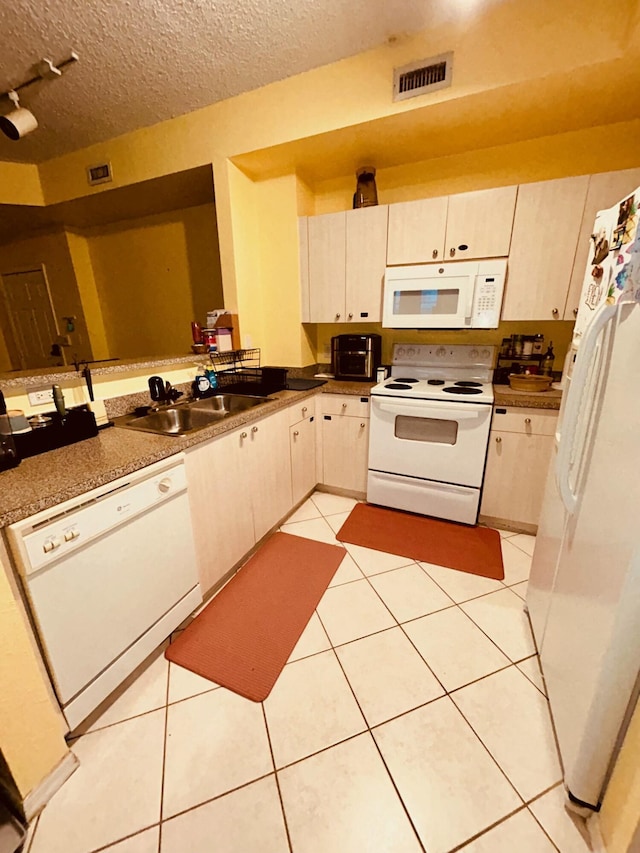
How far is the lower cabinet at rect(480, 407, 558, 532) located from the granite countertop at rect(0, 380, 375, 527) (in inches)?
62.9

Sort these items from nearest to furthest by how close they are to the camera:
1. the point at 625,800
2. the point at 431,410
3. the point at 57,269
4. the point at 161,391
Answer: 1. the point at 625,800
2. the point at 161,391
3. the point at 431,410
4. the point at 57,269

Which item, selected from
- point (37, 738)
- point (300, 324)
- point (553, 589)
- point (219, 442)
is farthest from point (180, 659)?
point (300, 324)

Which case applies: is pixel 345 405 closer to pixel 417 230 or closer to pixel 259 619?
pixel 417 230

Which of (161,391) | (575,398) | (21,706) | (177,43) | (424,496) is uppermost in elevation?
(177,43)

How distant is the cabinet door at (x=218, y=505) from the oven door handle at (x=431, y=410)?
1058 millimetres

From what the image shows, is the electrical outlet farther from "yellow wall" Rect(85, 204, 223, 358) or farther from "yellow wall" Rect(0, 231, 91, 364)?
"yellow wall" Rect(0, 231, 91, 364)

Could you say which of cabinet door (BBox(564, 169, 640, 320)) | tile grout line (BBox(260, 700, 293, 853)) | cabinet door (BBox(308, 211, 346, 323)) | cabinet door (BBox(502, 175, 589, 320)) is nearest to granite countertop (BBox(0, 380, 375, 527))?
tile grout line (BBox(260, 700, 293, 853))

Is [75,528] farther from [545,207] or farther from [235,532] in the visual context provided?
[545,207]

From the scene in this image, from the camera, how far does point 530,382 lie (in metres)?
2.06

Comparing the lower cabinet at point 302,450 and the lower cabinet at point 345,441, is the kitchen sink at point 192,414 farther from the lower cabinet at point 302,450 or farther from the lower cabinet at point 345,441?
the lower cabinet at point 345,441

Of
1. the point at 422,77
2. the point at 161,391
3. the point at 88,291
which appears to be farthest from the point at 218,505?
the point at 88,291

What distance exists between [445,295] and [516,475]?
1.24 m

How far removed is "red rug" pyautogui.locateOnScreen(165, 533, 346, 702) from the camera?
134 centimetres

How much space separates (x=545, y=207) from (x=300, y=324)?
1.68 metres
